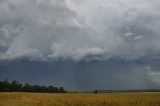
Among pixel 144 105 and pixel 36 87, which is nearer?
pixel 144 105

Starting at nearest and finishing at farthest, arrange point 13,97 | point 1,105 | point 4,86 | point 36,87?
1. point 1,105
2. point 13,97
3. point 4,86
4. point 36,87

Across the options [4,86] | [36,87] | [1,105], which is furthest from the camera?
[36,87]

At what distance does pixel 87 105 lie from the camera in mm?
46531

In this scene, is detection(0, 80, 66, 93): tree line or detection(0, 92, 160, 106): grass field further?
detection(0, 80, 66, 93): tree line

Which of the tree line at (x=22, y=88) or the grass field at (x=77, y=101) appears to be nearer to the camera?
the grass field at (x=77, y=101)

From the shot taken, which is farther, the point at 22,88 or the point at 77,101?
the point at 22,88

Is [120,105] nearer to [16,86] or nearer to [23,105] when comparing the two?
[23,105]

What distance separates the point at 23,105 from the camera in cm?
4588

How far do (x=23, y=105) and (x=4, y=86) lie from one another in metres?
88.0

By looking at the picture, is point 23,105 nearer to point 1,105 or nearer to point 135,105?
point 1,105

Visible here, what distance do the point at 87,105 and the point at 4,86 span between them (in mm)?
90197

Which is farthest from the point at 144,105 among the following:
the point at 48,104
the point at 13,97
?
the point at 13,97

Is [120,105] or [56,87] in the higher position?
[56,87]

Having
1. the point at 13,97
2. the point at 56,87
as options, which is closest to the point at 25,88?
the point at 56,87
